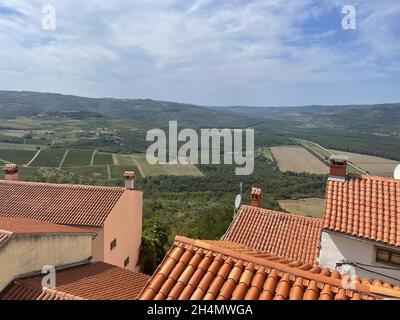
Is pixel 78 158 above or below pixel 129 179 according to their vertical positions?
below

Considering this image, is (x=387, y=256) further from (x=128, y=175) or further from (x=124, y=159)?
(x=124, y=159)

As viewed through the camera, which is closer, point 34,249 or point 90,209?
point 34,249

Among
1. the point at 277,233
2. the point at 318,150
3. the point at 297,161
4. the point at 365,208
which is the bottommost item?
the point at 297,161

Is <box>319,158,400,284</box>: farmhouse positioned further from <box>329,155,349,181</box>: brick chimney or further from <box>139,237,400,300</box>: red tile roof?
<box>139,237,400,300</box>: red tile roof

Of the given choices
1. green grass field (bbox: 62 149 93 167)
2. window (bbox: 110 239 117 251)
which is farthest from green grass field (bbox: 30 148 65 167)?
window (bbox: 110 239 117 251)

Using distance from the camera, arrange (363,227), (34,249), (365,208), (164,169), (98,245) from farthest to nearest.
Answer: (164,169)
(98,245)
(34,249)
(365,208)
(363,227)

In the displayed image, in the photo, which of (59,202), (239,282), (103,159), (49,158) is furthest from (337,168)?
(49,158)
